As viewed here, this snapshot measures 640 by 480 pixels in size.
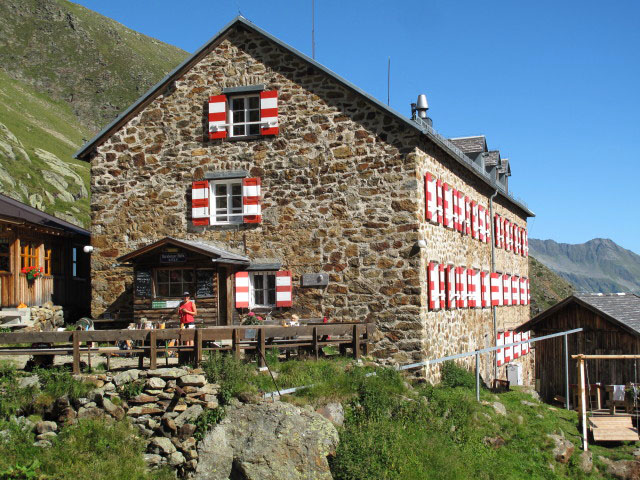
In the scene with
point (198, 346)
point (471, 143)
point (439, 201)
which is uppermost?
point (471, 143)

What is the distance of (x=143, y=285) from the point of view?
19.3 m

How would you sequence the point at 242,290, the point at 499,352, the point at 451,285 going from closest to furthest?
the point at 242,290 → the point at 451,285 → the point at 499,352

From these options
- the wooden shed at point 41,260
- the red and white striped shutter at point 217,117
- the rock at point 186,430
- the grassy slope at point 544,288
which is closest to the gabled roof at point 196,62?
the red and white striped shutter at point 217,117

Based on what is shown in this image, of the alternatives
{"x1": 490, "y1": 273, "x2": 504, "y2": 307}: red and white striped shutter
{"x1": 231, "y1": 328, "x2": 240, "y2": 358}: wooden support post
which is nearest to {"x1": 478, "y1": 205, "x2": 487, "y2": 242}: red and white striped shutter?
{"x1": 490, "y1": 273, "x2": 504, "y2": 307}: red and white striped shutter

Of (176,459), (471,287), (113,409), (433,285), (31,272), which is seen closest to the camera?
(176,459)

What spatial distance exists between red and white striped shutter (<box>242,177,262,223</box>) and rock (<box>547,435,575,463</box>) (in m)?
9.15

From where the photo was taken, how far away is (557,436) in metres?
17.1

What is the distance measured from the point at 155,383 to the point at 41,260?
440 inches

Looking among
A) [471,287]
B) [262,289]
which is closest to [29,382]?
[262,289]

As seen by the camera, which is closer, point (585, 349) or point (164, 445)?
point (164, 445)

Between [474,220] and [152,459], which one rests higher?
[474,220]

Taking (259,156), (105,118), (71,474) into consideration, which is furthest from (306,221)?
(105,118)

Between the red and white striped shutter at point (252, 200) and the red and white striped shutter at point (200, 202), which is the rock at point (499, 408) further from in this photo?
the red and white striped shutter at point (200, 202)

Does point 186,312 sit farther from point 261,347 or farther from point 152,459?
point 152,459
